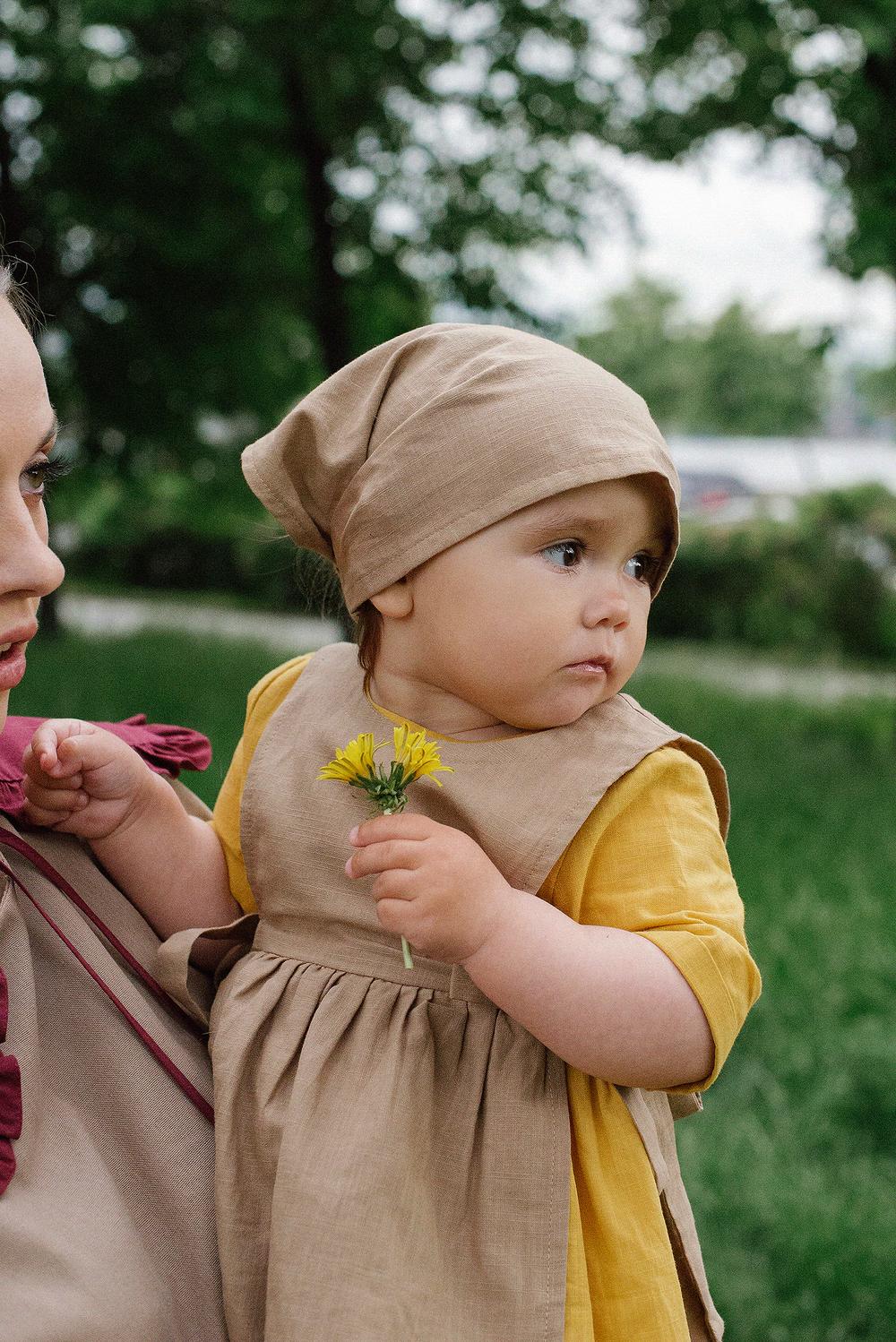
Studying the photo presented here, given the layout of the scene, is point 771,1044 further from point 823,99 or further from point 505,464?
point 823,99

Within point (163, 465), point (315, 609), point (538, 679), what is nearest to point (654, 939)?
point (538, 679)

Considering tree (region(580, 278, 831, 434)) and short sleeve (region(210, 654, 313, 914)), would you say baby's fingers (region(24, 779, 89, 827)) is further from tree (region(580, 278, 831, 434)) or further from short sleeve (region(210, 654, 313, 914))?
tree (region(580, 278, 831, 434))

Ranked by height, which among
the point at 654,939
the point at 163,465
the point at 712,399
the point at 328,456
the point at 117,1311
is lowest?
the point at 712,399

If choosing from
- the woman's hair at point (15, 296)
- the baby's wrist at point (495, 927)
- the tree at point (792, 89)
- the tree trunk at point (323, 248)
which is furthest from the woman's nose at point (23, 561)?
the tree trunk at point (323, 248)

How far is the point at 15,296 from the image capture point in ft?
5.32

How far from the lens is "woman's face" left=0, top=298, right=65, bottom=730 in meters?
1.39

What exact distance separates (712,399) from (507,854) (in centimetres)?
5086

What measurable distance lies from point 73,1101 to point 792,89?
346 inches

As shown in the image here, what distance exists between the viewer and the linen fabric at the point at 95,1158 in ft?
4.26

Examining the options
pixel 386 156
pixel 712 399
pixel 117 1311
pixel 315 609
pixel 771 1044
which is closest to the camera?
Result: pixel 117 1311

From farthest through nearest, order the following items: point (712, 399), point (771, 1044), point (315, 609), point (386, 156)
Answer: point (712, 399) → point (386, 156) → point (771, 1044) → point (315, 609)

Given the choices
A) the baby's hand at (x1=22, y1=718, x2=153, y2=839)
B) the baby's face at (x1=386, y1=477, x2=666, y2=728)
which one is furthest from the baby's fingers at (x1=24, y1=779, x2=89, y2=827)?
the baby's face at (x1=386, y1=477, x2=666, y2=728)

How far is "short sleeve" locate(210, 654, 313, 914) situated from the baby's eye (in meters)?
0.48

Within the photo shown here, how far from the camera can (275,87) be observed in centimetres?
927
